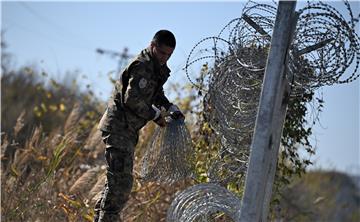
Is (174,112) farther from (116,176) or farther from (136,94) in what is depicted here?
(116,176)

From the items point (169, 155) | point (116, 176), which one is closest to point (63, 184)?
point (169, 155)

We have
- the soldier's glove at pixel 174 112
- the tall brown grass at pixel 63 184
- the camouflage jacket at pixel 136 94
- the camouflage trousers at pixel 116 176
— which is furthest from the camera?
the tall brown grass at pixel 63 184

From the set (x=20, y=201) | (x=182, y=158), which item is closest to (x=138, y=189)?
(x=20, y=201)

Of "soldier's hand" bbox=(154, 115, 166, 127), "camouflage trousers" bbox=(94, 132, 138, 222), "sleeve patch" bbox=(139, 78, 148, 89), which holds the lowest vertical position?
"camouflage trousers" bbox=(94, 132, 138, 222)

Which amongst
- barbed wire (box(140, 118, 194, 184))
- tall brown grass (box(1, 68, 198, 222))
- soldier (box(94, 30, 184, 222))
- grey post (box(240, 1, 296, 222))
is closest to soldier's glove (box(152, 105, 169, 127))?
soldier (box(94, 30, 184, 222))

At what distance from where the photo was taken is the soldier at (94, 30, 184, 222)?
6023mm

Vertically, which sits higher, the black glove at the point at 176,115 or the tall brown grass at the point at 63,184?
the black glove at the point at 176,115

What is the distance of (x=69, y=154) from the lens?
1010 centimetres

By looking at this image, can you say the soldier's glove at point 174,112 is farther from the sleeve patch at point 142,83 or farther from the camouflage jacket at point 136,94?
the sleeve patch at point 142,83

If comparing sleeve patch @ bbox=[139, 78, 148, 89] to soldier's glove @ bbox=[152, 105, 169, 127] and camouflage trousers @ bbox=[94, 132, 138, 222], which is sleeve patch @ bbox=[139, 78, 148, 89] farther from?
camouflage trousers @ bbox=[94, 132, 138, 222]

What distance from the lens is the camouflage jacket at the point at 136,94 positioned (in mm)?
5953

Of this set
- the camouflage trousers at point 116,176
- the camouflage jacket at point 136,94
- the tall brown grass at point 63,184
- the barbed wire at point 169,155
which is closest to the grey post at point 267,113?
the camouflage jacket at point 136,94

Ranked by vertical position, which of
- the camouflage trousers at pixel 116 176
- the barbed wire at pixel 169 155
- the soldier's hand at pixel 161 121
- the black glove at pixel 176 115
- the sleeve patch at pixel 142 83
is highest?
the sleeve patch at pixel 142 83

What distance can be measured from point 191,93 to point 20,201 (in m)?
4.08
